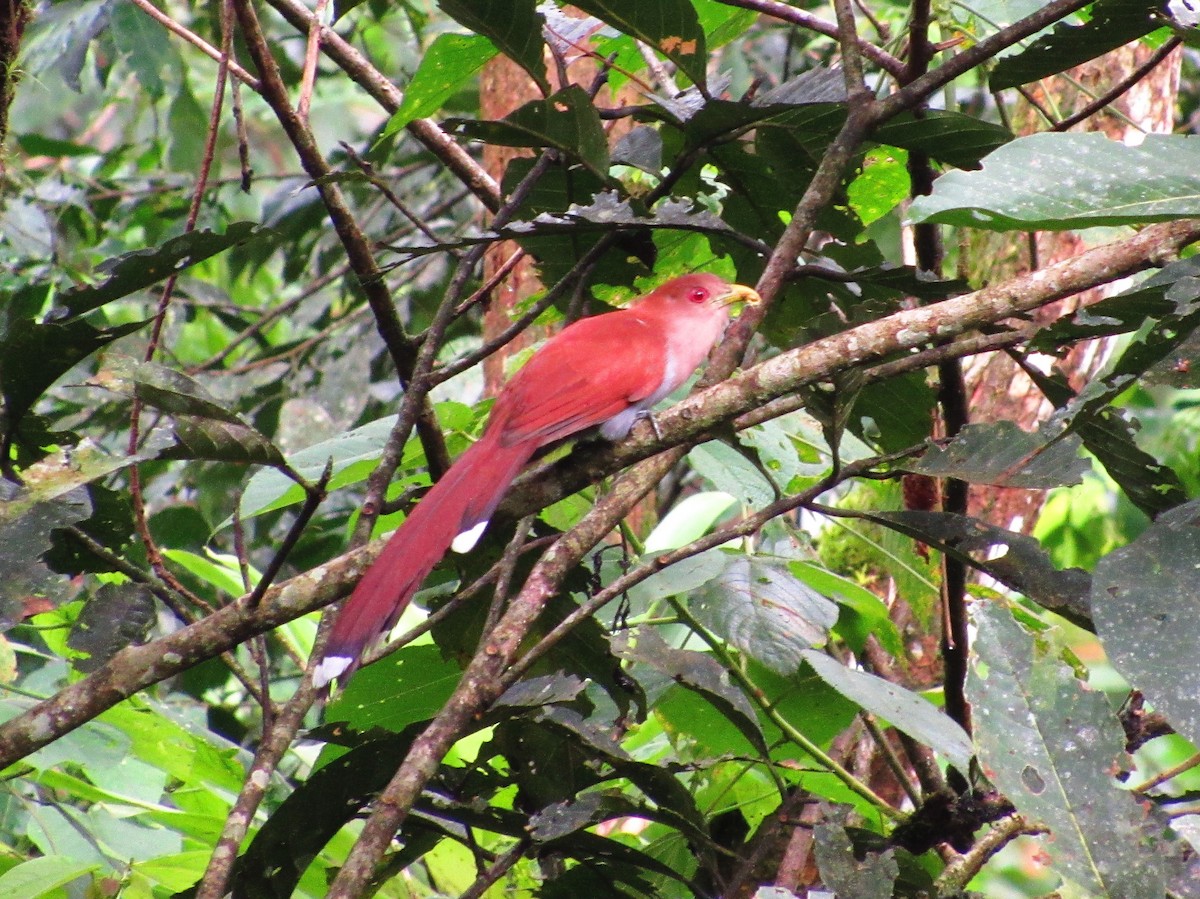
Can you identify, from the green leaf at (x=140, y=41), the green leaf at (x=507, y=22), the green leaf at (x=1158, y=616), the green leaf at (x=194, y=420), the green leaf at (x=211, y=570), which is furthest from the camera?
the green leaf at (x=140, y=41)

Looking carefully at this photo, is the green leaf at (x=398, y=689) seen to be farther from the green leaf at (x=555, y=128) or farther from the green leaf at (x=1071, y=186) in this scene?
the green leaf at (x=1071, y=186)

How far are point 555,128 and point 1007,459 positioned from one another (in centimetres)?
101

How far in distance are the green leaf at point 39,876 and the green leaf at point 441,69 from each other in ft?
4.70

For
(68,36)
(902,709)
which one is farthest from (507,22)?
(68,36)

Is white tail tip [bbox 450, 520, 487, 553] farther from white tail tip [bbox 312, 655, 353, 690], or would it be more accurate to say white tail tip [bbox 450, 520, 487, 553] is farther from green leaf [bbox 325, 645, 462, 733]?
green leaf [bbox 325, 645, 462, 733]

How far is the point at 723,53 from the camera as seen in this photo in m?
5.77

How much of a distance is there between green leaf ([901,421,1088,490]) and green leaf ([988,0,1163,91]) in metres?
0.72

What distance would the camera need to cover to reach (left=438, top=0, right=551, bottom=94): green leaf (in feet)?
7.02

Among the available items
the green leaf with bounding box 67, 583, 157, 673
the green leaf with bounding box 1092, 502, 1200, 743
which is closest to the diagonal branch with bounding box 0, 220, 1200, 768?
the green leaf with bounding box 67, 583, 157, 673

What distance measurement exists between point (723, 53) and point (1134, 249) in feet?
13.9

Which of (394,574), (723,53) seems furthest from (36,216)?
(394,574)

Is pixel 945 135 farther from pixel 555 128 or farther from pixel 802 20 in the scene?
pixel 555 128

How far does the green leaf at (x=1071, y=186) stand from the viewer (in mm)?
1689

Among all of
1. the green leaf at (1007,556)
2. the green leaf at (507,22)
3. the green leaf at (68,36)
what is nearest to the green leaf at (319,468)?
the green leaf at (507,22)
